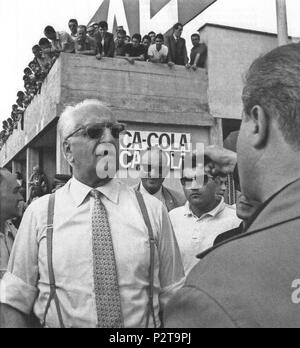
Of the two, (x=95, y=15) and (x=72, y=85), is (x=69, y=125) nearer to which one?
(x=72, y=85)

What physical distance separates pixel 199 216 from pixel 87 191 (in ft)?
5.67

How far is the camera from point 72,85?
469 inches

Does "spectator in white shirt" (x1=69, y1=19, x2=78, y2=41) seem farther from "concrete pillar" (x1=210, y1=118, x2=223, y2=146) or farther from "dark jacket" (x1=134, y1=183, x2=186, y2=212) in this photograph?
"dark jacket" (x1=134, y1=183, x2=186, y2=212)

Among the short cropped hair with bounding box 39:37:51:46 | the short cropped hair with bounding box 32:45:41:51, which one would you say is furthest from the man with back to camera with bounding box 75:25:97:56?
the short cropped hair with bounding box 32:45:41:51

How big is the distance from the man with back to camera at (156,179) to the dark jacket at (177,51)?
8.12 meters

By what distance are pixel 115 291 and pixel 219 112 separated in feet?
37.5

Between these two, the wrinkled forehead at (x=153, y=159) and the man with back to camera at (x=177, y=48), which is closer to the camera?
the wrinkled forehead at (x=153, y=159)

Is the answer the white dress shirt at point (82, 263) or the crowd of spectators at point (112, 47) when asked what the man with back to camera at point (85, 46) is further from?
the white dress shirt at point (82, 263)

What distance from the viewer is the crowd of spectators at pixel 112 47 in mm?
11953

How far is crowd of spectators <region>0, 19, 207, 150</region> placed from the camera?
11953 millimetres

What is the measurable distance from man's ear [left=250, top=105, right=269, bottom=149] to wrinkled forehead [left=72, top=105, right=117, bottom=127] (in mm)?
1465

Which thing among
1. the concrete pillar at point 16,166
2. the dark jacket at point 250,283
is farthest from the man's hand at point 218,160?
the concrete pillar at point 16,166
